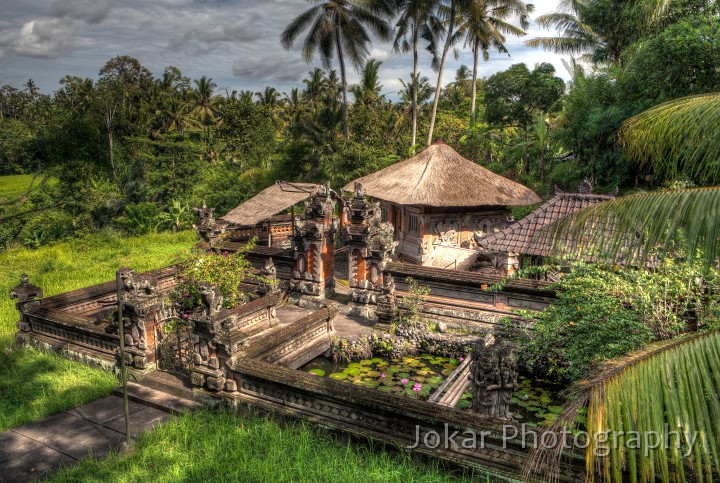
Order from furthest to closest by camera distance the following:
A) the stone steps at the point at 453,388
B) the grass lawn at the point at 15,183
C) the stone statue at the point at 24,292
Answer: the grass lawn at the point at 15,183
the stone statue at the point at 24,292
the stone steps at the point at 453,388

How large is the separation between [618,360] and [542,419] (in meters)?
5.18

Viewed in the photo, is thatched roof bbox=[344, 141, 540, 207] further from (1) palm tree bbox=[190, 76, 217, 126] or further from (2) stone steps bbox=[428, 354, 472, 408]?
(1) palm tree bbox=[190, 76, 217, 126]

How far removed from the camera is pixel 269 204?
18.5 metres

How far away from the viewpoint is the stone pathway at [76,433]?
6.39 meters

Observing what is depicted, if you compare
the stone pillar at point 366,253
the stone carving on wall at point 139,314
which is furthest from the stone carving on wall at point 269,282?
the stone carving on wall at point 139,314

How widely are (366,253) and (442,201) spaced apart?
4972mm

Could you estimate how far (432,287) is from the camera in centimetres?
1184

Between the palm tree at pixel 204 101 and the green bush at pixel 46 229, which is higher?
the palm tree at pixel 204 101

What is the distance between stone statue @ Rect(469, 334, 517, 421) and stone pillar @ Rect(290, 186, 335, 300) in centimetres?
748

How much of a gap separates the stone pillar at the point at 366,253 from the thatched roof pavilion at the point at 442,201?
3.73 m

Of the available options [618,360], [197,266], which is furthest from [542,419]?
[197,266]

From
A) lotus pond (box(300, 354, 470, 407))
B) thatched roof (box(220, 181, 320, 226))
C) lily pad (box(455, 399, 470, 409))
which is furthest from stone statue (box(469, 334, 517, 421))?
thatched roof (box(220, 181, 320, 226))

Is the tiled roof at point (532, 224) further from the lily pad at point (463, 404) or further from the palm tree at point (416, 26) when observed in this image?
the palm tree at point (416, 26)

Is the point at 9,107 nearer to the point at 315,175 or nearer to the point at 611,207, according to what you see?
Answer: the point at 315,175
